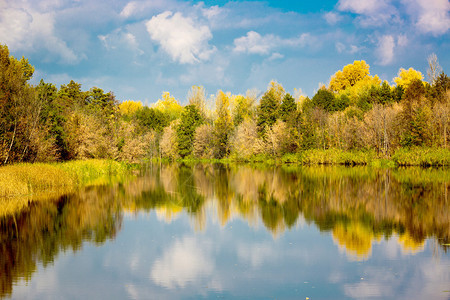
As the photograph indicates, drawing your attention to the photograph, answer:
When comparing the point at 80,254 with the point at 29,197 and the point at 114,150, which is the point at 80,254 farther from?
the point at 114,150

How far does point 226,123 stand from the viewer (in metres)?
75.1

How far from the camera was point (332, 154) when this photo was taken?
54875 millimetres

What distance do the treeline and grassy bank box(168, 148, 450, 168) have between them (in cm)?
100

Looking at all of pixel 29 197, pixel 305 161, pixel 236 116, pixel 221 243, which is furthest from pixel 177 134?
pixel 221 243

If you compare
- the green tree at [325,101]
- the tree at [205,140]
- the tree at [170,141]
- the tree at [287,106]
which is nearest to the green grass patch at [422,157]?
the tree at [287,106]

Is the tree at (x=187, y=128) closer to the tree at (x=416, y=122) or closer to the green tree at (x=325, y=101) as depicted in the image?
the green tree at (x=325, y=101)

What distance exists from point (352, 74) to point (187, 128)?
41.5m

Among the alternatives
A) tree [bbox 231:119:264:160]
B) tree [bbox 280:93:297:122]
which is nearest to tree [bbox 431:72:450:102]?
tree [bbox 280:93:297:122]

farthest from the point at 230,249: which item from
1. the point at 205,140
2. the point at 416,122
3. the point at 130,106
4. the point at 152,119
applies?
the point at 130,106

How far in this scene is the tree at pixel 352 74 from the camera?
298ft

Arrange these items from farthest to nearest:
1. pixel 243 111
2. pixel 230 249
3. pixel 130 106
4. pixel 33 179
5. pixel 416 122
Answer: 1. pixel 130 106
2. pixel 243 111
3. pixel 416 122
4. pixel 33 179
5. pixel 230 249

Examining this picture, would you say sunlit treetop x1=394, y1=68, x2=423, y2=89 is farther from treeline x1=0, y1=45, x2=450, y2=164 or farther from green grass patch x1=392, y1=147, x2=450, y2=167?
green grass patch x1=392, y1=147, x2=450, y2=167

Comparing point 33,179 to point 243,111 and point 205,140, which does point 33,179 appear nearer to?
point 205,140

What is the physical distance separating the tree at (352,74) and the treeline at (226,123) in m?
0.23
